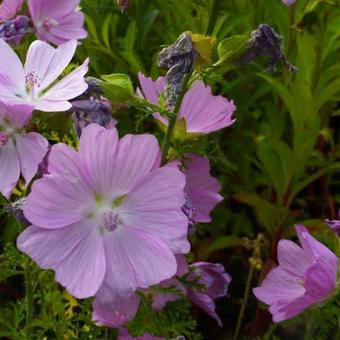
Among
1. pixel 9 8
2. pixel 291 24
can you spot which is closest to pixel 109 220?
pixel 9 8

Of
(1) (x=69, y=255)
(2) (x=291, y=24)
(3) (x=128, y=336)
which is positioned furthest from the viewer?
(2) (x=291, y=24)

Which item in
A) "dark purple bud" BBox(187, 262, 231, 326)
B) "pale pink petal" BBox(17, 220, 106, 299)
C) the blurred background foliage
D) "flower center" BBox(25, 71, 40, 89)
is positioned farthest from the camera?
the blurred background foliage

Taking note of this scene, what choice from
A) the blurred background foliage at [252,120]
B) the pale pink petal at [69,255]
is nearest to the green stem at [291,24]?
the blurred background foliage at [252,120]

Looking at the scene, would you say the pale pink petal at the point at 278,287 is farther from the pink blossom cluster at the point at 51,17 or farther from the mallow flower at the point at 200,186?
the pink blossom cluster at the point at 51,17

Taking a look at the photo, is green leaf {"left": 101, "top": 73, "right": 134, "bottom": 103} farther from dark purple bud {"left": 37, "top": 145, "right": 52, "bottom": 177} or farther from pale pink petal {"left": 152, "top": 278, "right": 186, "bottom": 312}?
pale pink petal {"left": 152, "top": 278, "right": 186, "bottom": 312}

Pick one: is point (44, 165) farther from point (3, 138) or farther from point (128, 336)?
point (128, 336)

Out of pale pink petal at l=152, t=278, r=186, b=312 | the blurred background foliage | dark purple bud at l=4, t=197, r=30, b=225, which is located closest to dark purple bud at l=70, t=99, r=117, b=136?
dark purple bud at l=4, t=197, r=30, b=225
